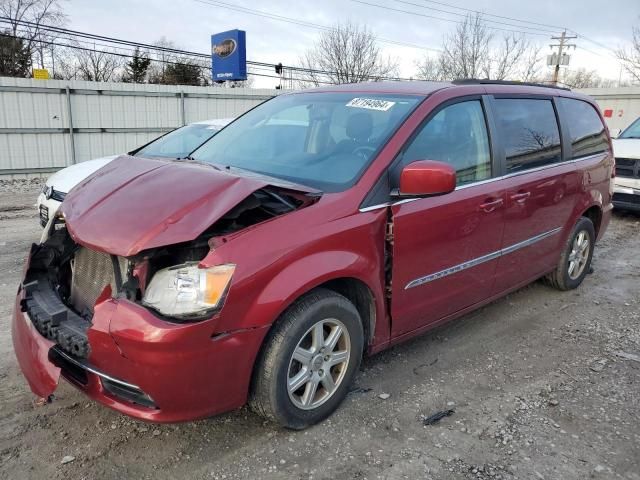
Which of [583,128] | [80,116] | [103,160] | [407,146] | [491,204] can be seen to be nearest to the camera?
[407,146]

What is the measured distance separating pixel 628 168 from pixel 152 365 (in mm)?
8562

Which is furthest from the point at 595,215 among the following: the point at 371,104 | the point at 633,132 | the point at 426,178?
the point at 633,132

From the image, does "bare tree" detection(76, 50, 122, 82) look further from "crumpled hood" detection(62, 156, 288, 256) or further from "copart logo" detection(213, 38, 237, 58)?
"crumpled hood" detection(62, 156, 288, 256)

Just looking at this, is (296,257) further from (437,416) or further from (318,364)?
(437,416)

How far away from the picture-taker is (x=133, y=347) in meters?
2.24

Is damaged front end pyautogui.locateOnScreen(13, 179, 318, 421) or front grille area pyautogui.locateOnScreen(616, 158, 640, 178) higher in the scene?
front grille area pyautogui.locateOnScreen(616, 158, 640, 178)

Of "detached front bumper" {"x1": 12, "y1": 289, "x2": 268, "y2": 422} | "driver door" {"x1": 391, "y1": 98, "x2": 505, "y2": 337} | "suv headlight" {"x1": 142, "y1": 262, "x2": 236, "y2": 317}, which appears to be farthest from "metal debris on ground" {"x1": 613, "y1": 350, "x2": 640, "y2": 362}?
"suv headlight" {"x1": 142, "y1": 262, "x2": 236, "y2": 317}

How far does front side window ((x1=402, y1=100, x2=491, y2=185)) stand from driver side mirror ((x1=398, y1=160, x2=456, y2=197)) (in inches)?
8.8

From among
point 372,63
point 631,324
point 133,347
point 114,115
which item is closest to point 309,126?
point 133,347

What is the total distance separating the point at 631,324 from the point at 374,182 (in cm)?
298

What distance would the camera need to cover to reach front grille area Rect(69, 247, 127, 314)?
2691mm

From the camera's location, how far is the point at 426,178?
9.36 ft

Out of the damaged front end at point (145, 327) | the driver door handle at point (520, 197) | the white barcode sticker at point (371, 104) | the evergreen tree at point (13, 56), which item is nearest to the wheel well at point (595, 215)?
the driver door handle at point (520, 197)

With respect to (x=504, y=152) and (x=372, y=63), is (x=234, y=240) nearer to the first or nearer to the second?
(x=504, y=152)
